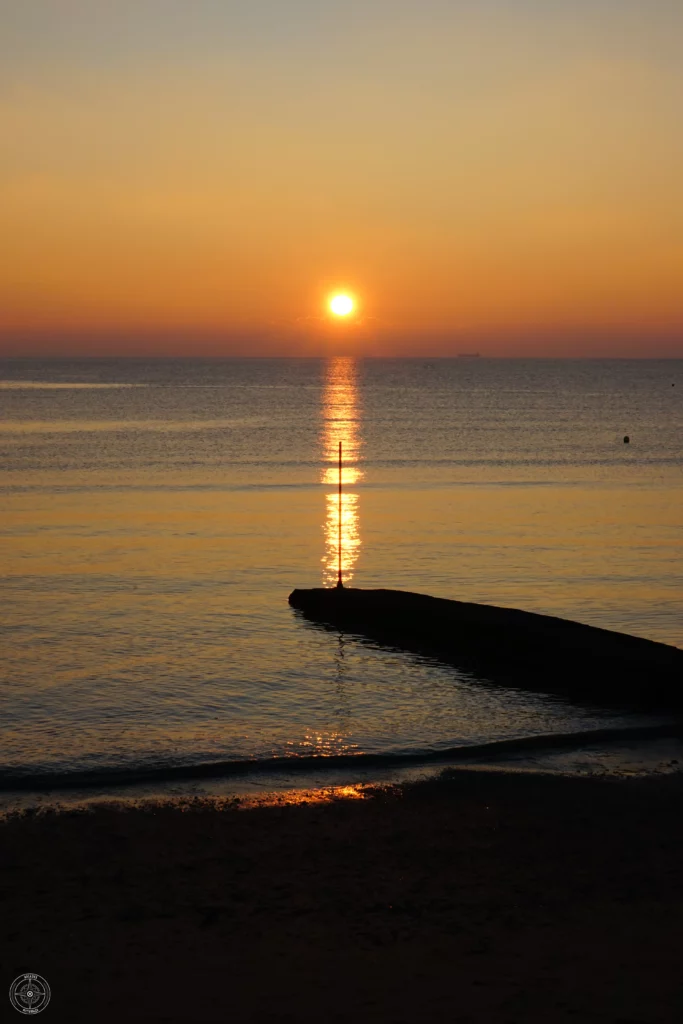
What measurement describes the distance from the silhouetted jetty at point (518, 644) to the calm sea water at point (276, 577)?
0.75 m

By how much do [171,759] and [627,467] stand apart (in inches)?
2210

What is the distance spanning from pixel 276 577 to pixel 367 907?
69.5ft

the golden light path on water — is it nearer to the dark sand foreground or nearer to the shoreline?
the shoreline

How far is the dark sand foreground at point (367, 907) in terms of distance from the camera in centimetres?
975

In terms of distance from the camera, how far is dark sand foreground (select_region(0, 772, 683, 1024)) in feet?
32.0

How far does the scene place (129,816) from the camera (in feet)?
47.0

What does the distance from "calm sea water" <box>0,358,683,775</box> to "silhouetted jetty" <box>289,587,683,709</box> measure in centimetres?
75

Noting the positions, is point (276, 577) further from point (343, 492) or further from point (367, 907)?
point (343, 492)

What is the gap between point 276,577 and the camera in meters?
32.6

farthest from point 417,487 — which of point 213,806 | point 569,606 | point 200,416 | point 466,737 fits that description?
Answer: point 200,416

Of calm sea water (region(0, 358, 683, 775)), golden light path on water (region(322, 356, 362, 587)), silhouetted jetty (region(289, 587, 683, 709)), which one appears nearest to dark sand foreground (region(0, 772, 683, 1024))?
calm sea water (region(0, 358, 683, 775))

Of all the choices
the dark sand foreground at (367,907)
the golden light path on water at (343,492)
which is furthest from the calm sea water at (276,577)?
the dark sand foreground at (367,907)

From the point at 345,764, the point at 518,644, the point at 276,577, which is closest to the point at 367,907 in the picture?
the point at 345,764

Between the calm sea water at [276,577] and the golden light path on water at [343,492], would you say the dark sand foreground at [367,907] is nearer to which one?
the calm sea water at [276,577]
